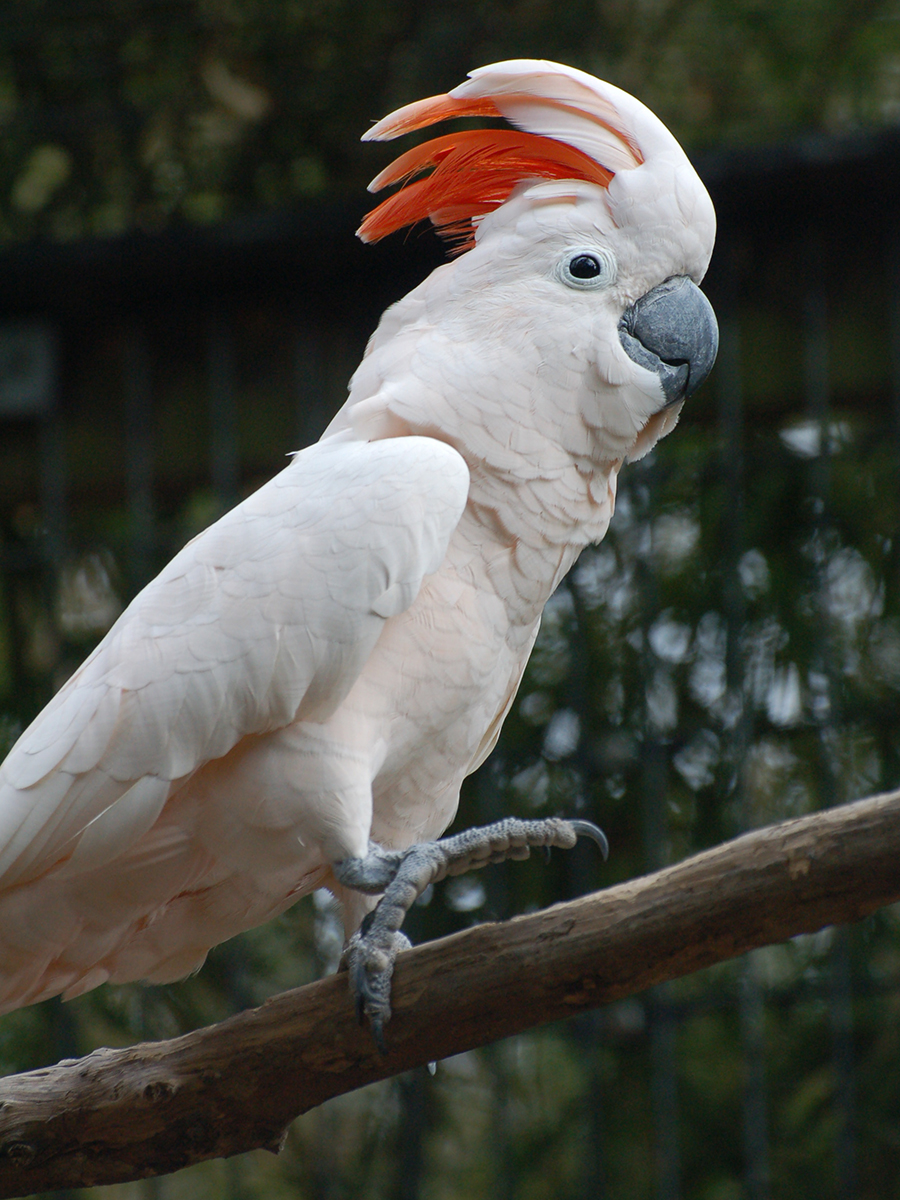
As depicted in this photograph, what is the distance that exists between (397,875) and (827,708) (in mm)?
1553

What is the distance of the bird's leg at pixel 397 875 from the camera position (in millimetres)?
1468

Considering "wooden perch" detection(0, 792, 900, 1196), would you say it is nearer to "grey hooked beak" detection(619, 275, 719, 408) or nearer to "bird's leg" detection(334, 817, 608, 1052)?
"bird's leg" detection(334, 817, 608, 1052)

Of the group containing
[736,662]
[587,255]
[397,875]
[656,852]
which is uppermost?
[587,255]

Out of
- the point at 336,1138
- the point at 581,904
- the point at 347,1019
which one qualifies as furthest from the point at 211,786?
the point at 336,1138

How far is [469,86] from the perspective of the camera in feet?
6.19

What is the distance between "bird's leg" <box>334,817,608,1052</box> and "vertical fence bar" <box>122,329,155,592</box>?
1.53m

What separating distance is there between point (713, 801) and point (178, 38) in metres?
2.33

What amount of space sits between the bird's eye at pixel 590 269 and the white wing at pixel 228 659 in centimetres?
34

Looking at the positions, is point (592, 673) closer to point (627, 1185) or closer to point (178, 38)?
point (627, 1185)

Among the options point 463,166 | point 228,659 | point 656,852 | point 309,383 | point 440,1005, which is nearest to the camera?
point 440,1005

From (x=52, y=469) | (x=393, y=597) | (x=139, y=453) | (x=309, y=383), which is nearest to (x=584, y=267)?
(x=393, y=597)

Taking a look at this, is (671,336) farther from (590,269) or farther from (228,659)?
(228,659)

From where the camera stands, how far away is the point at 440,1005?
4.77 ft

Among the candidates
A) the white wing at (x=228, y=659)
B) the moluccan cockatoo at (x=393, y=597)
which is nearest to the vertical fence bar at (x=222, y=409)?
the moluccan cockatoo at (x=393, y=597)
